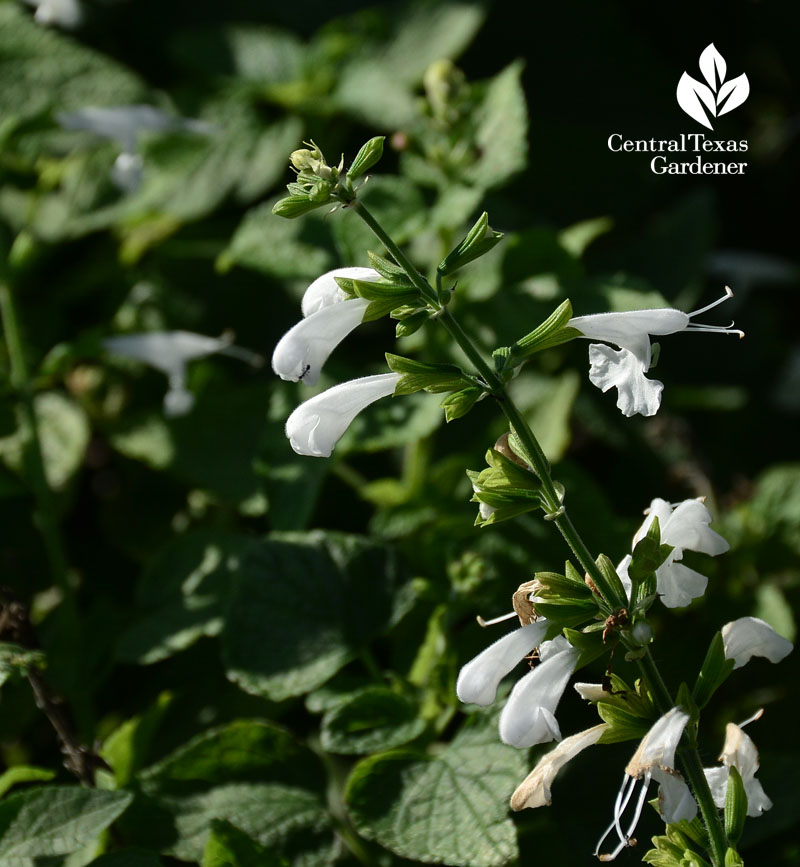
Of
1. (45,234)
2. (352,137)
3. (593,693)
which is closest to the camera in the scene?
(593,693)

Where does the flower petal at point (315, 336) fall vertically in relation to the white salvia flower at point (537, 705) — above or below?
above

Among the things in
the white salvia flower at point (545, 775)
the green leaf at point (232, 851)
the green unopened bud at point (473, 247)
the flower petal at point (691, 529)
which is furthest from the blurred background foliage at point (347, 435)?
the green unopened bud at point (473, 247)

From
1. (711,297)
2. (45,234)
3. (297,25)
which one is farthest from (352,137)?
(711,297)

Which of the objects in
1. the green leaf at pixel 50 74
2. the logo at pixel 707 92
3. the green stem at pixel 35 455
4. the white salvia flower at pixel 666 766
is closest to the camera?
the white salvia flower at pixel 666 766

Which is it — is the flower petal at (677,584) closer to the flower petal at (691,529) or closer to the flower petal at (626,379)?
the flower petal at (691,529)

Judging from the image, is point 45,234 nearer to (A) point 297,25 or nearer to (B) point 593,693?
(A) point 297,25

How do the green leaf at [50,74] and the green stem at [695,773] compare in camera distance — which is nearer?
the green stem at [695,773]

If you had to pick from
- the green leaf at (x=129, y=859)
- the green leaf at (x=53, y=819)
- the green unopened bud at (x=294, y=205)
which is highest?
the green unopened bud at (x=294, y=205)
